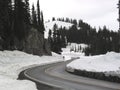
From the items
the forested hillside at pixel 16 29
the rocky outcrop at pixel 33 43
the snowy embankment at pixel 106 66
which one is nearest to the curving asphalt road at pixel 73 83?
the snowy embankment at pixel 106 66

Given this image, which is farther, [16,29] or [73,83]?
[16,29]

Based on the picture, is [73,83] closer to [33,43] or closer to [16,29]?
[16,29]

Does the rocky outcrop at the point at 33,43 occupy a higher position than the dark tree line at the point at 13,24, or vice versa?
the dark tree line at the point at 13,24

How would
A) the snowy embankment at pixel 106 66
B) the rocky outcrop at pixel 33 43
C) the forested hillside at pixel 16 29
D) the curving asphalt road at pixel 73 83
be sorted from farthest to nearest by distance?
the rocky outcrop at pixel 33 43
the forested hillside at pixel 16 29
the snowy embankment at pixel 106 66
the curving asphalt road at pixel 73 83

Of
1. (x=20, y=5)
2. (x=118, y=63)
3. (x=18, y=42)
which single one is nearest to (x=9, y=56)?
(x=18, y=42)

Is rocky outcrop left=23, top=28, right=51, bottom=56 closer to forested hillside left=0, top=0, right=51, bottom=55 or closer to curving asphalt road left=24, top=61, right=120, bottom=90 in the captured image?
forested hillside left=0, top=0, right=51, bottom=55

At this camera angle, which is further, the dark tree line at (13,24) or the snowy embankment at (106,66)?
the dark tree line at (13,24)

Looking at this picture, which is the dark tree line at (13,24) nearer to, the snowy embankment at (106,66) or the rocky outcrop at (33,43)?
the rocky outcrop at (33,43)

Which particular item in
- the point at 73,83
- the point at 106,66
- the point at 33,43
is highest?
the point at 106,66

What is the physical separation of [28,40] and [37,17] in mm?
28945

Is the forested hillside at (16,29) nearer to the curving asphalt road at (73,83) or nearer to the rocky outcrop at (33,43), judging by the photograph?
the rocky outcrop at (33,43)

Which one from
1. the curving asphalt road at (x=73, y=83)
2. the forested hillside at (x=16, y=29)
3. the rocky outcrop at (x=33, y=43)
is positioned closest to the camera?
the curving asphalt road at (x=73, y=83)

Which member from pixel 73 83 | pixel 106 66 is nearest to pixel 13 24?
pixel 106 66

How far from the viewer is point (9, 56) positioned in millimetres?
53219
